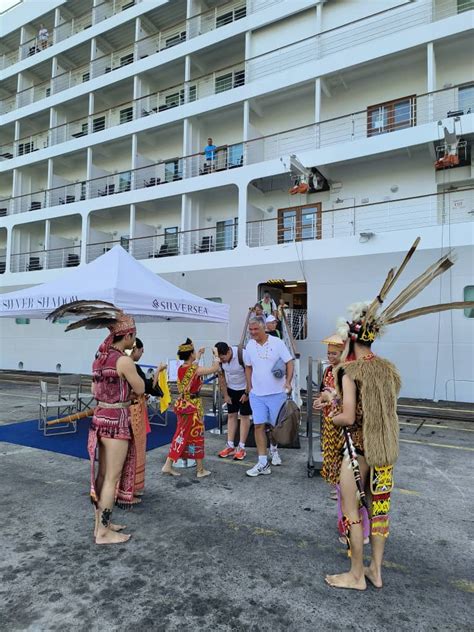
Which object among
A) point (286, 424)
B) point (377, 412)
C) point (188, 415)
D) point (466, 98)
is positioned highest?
point (466, 98)

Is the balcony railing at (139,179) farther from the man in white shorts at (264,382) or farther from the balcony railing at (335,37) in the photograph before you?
the man in white shorts at (264,382)

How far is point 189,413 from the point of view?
14.9 ft

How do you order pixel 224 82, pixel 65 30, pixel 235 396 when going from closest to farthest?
1. pixel 235 396
2. pixel 224 82
3. pixel 65 30

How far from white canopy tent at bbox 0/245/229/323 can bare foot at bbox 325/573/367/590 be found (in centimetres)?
465

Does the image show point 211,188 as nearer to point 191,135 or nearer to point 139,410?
point 191,135

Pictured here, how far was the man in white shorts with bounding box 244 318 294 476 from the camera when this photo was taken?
182 inches

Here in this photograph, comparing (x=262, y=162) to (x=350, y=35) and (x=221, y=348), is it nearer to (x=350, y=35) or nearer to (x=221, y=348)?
(x=350, y=35)


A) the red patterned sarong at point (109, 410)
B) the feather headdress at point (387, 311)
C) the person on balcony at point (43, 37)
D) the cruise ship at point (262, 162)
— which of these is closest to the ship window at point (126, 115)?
the cruise ship at point (262, 162)

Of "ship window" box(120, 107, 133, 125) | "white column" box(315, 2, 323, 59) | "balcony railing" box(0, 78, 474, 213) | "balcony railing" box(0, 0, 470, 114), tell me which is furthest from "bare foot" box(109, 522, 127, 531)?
"ship window" box(120, 107, 133, 125)

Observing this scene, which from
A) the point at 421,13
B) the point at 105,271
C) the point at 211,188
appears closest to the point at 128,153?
the point at 211,188

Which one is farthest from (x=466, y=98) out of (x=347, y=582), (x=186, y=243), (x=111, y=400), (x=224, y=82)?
(x=347, y=582)

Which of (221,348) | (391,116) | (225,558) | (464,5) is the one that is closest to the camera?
(225,558)

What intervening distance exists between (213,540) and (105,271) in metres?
4.85

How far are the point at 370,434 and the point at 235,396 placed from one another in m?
3.25
